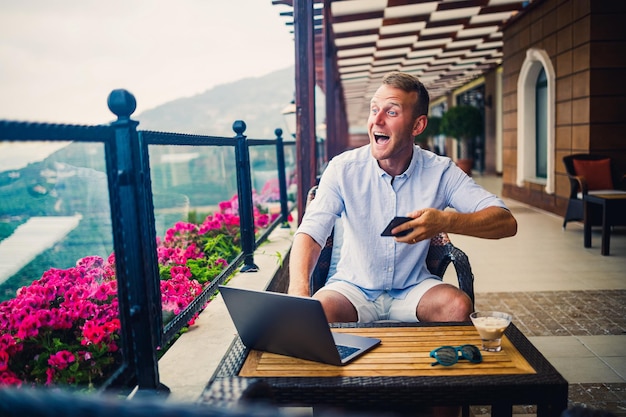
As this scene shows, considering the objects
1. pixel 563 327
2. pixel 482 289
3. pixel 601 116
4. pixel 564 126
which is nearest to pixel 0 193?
pixel 563 327

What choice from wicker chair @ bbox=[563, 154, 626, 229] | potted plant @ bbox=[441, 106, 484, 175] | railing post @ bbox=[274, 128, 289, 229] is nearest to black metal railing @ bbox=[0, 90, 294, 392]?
railing post @ bbox=[274, 128, 289, 229]

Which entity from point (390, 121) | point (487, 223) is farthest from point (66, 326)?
point (487, 223)

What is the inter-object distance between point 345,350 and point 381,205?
31.0 inches

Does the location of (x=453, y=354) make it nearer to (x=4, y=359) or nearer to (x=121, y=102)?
(x=121, y=102)

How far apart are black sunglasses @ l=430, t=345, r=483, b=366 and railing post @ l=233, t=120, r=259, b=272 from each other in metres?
2.03

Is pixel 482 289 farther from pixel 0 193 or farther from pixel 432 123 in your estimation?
pixel 432 123

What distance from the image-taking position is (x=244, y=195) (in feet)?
10.8

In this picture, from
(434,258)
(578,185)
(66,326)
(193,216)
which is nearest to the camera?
(66,326)

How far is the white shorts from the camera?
6.68ft

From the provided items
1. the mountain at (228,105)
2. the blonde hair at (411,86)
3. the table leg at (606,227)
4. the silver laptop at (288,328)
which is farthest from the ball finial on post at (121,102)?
the mountain at (228,105)

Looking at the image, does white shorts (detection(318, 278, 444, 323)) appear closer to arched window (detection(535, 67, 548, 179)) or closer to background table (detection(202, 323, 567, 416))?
background table (detection(202, 323, 567, 416))

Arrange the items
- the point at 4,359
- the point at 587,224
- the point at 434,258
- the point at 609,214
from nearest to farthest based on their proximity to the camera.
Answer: the point at 4,359, the point at 434,258, the point at 609,214, the point at 587,224

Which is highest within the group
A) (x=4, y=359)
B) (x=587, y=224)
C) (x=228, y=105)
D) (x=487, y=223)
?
(x=228, y=105)

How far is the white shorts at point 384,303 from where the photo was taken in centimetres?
204
